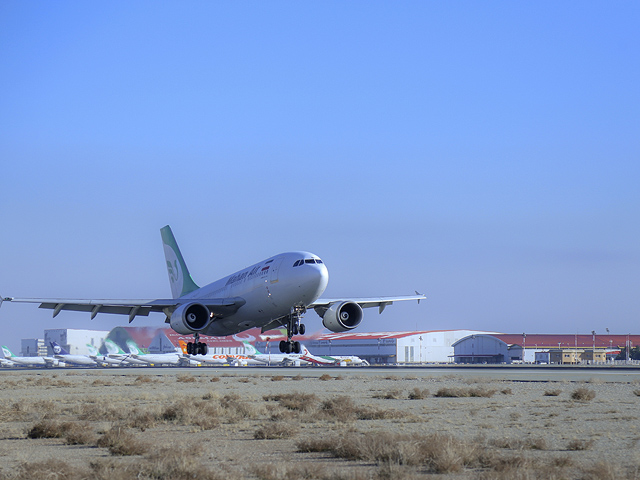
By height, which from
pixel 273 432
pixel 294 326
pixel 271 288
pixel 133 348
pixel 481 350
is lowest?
pixel 133 348

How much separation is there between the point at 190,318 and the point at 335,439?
2642 cm

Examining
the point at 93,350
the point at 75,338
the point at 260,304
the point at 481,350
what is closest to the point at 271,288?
the point at 260,304

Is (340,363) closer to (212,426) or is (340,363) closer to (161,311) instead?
(161,311)

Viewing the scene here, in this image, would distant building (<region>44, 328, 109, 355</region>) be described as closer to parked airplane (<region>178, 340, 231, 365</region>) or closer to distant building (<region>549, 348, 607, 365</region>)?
parked airplane (<region>178, 340, 231, 365</region>)

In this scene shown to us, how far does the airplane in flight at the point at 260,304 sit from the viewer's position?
37.5m

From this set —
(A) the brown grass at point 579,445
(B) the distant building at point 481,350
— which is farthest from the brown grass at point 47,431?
(B) the distant building at point 481,350

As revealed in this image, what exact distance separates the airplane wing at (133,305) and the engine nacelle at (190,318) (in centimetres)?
46

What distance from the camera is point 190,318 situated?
42.2 meters

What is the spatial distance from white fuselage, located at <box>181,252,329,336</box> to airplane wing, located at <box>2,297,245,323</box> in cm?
55

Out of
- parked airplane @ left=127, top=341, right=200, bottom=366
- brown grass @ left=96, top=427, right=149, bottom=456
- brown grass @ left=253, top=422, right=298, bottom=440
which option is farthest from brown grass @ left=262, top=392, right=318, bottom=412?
parked airplane @ left=127, top=341, right=200, bottom=366

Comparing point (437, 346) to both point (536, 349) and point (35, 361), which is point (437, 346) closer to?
point (536, 349)

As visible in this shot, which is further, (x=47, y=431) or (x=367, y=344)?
(x=367, y=344)

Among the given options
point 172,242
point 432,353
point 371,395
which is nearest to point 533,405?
point 371,395

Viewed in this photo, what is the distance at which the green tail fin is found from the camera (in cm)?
5824
